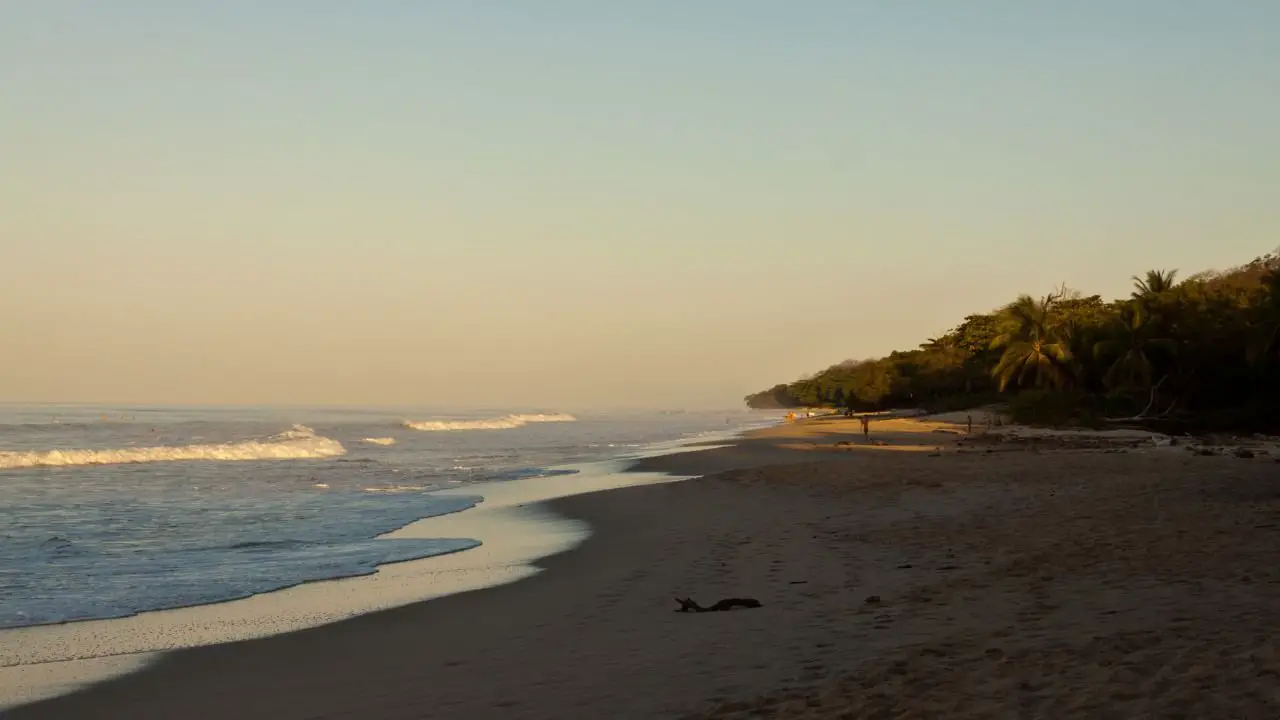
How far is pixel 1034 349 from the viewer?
73.3 meters

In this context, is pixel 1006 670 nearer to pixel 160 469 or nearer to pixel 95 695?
pixel 95 695

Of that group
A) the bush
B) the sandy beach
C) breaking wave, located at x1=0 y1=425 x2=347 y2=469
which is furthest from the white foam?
the bush

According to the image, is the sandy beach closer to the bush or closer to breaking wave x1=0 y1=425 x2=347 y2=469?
breaking wave x1=0 y1=425 x2=347 y2=469

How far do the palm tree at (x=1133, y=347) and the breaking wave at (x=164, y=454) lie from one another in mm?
44572

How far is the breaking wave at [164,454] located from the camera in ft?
134

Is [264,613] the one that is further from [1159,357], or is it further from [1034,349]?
[1034,349]

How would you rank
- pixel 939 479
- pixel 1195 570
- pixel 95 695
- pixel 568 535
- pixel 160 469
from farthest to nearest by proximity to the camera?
pixel 160 469 < pixel 939 479 < pixel 568 535 < pixel 1195 570 < pixel 95 695

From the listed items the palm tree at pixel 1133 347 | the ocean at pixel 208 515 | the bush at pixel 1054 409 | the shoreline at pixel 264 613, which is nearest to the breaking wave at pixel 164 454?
the ocean at pixel 208 515

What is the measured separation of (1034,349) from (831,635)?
230 feet

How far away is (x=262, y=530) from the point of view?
19625mm

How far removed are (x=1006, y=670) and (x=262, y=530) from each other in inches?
636

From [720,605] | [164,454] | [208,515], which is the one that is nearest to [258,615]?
[720,605]

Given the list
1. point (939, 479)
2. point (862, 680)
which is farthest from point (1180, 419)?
point (862, 680)

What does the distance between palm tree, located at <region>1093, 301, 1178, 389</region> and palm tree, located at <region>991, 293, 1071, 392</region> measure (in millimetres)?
11134
